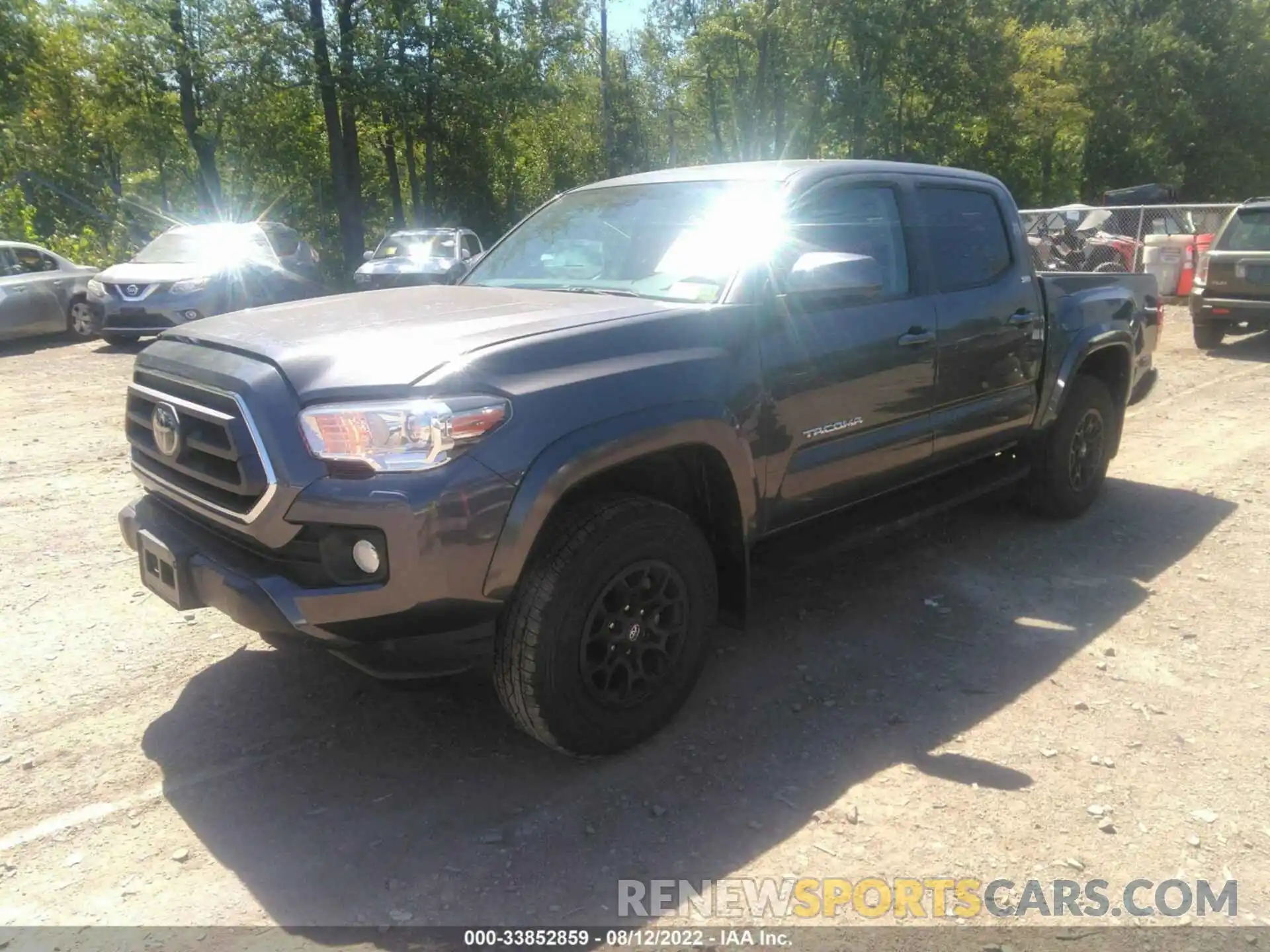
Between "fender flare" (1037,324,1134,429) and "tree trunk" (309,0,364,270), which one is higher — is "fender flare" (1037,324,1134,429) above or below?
below

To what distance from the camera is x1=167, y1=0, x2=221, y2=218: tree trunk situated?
21.7 meters

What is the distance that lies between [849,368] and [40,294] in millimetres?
13159

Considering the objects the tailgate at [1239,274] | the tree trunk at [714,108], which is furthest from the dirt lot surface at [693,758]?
the tree trunk at [714,108]

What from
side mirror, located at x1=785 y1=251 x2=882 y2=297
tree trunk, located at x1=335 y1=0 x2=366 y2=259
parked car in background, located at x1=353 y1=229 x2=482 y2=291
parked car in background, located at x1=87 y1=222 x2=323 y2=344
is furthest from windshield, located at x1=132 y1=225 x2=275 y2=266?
side mirror, located at x1=785 y1=251 x2=882 y2=297

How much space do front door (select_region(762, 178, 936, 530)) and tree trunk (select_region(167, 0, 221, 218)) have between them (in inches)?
860

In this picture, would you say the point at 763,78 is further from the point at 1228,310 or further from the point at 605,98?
the point at 1228,310

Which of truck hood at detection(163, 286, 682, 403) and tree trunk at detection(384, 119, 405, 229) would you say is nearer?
truck hood at detection(163, 286, 682, 403)

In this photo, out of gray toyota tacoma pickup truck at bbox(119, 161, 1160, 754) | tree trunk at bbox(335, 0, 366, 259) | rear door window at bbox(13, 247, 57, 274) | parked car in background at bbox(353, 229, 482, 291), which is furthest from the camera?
tree trunk at bbox(335, 0, 366, 259)

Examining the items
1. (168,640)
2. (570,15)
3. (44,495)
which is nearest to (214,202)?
(570,15)

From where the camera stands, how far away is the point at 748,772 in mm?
3352

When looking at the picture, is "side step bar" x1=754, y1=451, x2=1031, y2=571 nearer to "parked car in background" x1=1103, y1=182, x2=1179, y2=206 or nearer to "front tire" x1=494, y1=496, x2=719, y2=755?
"front tire" x1=494, y1=496, x2=719, y2=755

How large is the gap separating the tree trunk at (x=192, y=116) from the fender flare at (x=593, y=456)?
893 inches

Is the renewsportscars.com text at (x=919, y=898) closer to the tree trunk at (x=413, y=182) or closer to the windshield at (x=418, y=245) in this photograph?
the windshield at (x=418, y=245)

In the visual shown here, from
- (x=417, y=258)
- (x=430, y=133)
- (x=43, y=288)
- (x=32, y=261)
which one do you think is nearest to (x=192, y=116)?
(x=430, y=133)
